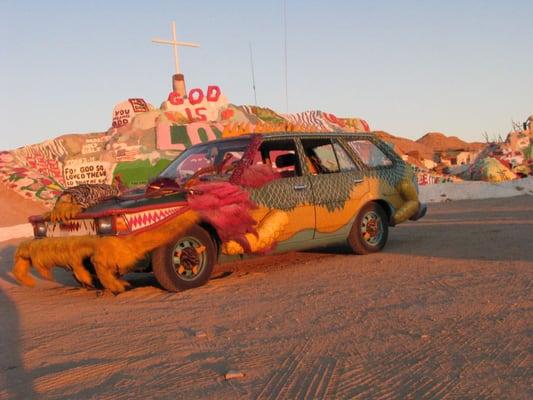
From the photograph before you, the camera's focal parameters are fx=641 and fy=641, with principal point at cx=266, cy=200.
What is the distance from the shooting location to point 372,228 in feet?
26.5

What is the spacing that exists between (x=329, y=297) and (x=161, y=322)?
4.64ft

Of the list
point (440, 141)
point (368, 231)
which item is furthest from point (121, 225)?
point (440, 141)

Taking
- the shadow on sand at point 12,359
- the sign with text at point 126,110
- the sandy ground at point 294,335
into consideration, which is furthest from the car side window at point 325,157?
the sign with text at point 126,110

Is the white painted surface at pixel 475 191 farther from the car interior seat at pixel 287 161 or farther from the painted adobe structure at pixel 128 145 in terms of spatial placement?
the car interior seat at pixel 287 161

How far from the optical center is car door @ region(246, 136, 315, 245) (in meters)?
6.80

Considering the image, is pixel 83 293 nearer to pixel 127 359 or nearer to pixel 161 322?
pixel 161 322

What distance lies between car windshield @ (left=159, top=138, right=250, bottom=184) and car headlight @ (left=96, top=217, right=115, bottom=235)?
3.77 feet

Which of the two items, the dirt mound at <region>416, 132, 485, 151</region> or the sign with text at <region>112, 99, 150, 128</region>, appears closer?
the sign with text at <region>112, 99, 150, 128</region>

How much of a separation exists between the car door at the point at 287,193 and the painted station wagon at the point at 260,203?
0.04ft

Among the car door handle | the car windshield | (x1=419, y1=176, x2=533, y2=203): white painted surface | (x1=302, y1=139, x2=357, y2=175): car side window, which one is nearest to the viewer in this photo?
the car windshield

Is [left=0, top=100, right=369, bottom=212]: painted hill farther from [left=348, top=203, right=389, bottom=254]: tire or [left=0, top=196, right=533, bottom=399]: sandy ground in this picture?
[left=0, top=196, right=533, bottom=399]: sandy ground

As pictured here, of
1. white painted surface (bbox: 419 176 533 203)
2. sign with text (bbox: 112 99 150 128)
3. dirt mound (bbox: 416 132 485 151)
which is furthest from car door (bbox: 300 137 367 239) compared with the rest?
dirt mound (bbox: 416 132 485 151)

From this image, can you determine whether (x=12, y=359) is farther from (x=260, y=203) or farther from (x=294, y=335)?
(x=260, y=203)

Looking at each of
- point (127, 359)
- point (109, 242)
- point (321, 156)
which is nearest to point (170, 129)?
point (321, 156)
